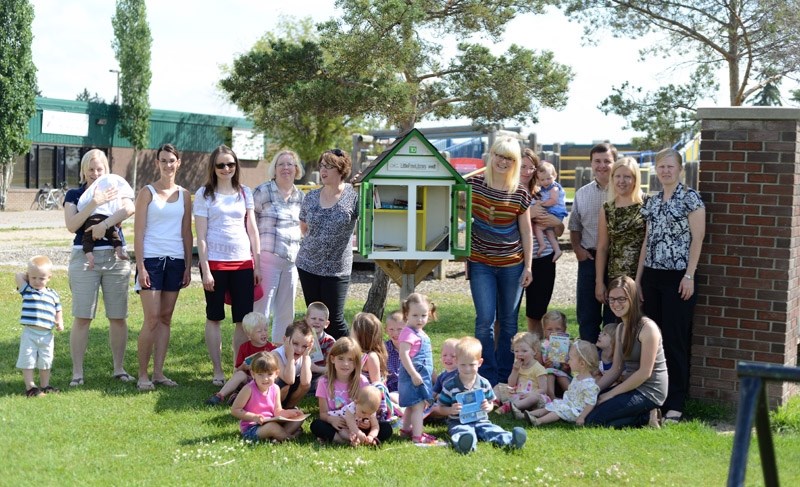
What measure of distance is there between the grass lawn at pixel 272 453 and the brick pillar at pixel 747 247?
1.31ft

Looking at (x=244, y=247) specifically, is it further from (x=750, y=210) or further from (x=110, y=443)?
(x=750, y=210)

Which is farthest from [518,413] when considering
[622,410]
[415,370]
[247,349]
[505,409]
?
[247,349]

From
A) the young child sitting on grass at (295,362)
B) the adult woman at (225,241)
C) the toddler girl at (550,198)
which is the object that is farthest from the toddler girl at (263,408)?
the toddler girl at (550,198)

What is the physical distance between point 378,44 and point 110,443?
6123 millimetres

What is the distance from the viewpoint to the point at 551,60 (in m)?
10.7

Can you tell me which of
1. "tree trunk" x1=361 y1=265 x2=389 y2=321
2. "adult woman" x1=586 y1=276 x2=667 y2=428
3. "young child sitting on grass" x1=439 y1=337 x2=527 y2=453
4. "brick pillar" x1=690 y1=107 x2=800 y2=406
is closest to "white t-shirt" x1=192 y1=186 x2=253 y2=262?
"young child sitting on grass" x1=439 y1=337 x2=527 y2=453

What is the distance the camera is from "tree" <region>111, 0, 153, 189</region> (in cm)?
4025

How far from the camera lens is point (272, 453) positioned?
5.13m

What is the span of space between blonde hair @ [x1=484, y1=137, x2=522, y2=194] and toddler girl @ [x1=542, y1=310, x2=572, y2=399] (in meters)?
0.98

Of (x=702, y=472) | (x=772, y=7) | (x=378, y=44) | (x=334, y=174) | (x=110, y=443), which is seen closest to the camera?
(x=702, y=472)

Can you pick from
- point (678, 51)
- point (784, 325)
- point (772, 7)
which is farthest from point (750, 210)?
point (678, 51)

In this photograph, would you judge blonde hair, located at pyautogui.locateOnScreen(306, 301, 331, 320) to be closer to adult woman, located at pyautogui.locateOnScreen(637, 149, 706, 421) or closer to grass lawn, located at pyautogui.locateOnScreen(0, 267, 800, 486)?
grass lawn, located at pyautogui.locateOnScreen(0, 267, 800, 486)

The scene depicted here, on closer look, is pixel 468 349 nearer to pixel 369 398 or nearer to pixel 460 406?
pixel 460 406

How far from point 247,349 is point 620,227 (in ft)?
9.23
